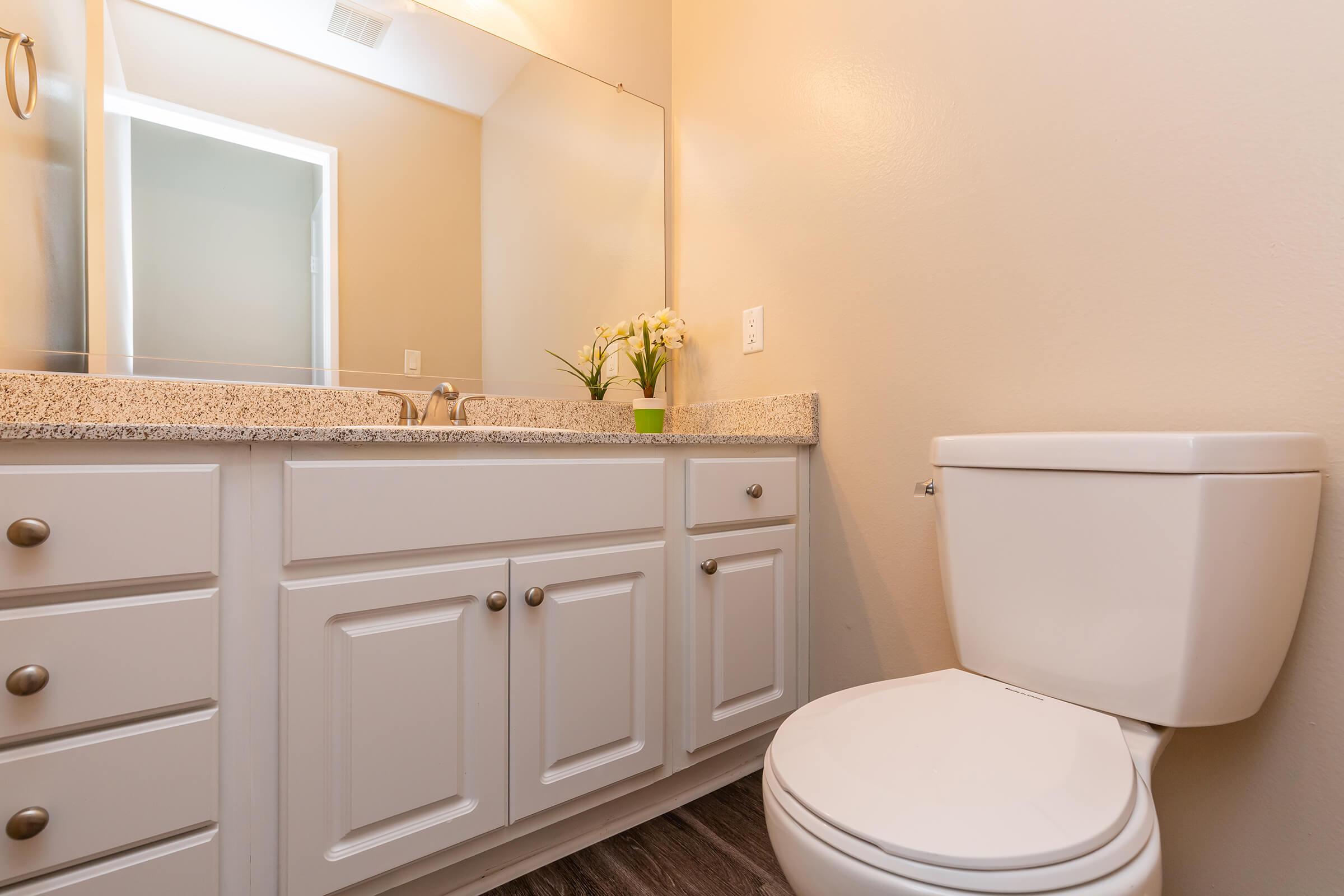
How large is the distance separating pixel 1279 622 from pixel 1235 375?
0.33 metres

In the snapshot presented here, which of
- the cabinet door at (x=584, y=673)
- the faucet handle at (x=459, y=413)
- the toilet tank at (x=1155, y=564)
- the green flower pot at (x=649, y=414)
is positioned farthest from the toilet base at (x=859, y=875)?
the green flower pot at (x=649, y=414)

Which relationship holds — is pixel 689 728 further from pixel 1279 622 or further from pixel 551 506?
pixel 1279 622

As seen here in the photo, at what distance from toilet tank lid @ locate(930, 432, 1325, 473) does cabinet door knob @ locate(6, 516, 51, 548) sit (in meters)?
1.17

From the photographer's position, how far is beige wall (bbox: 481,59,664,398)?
5.18 ft

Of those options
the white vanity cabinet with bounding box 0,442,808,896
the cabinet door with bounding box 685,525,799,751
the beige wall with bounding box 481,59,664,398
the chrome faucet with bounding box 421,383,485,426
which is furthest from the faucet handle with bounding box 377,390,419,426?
the cabinet door with bounding box 685,525,799,751

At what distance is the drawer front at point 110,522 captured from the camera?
26.0 inches

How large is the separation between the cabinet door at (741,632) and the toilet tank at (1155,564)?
0.54 m

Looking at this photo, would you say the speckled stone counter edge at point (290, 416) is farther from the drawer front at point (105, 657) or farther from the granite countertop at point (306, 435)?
the drawer front at point (105, 657)

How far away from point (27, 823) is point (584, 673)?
67 cm

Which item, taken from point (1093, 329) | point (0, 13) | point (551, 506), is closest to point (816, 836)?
point (551, 506)

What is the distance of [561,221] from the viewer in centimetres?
172

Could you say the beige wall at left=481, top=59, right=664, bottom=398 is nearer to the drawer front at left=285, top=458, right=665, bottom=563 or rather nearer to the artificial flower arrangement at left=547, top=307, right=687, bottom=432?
the artificial flower arrangement at left=547, top=307, right=687, bottom=432

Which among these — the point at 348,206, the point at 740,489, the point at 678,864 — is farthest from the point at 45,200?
the point at 678,864

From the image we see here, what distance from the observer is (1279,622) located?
2.45ft
